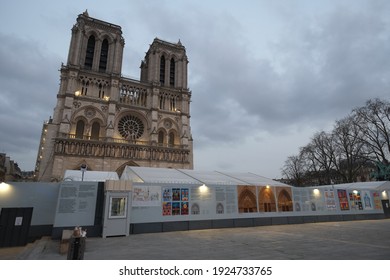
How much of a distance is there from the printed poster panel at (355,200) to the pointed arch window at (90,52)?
44.2 meters

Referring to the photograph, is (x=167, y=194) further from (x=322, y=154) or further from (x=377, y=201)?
(x=322, y=154)

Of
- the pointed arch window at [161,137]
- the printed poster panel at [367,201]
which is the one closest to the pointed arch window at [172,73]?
the pointed arch window at [161,137]

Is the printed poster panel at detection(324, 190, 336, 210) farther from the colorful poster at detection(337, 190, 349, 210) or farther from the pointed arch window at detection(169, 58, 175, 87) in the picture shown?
the pointed arch window at detection(169, 58, 175, 87)

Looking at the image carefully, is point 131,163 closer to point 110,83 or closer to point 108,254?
point 110,83

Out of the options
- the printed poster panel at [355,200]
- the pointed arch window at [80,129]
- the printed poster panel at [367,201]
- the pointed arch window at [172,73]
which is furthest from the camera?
the pointed arch window at [172,73]

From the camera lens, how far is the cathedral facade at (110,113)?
3350 centimetres

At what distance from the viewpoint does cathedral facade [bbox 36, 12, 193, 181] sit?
3350 cm

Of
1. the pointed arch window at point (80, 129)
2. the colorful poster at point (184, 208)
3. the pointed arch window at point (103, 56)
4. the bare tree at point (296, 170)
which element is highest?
the pointed arch window at point (103, 56)

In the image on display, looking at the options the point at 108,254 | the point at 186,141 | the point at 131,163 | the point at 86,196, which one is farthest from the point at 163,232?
the point at 186,141

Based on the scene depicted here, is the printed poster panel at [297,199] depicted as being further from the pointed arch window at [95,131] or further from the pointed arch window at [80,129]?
the pointed arch window at [80,129]

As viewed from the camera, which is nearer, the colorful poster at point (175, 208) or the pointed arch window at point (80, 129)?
the colorful poster at point (175, 208)

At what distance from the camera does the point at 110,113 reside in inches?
1463

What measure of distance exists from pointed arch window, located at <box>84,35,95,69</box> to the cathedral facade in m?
0.14

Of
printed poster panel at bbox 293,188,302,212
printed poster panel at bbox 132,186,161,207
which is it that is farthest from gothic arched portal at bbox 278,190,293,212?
printed poster panel at bbox 132,186,161,207
